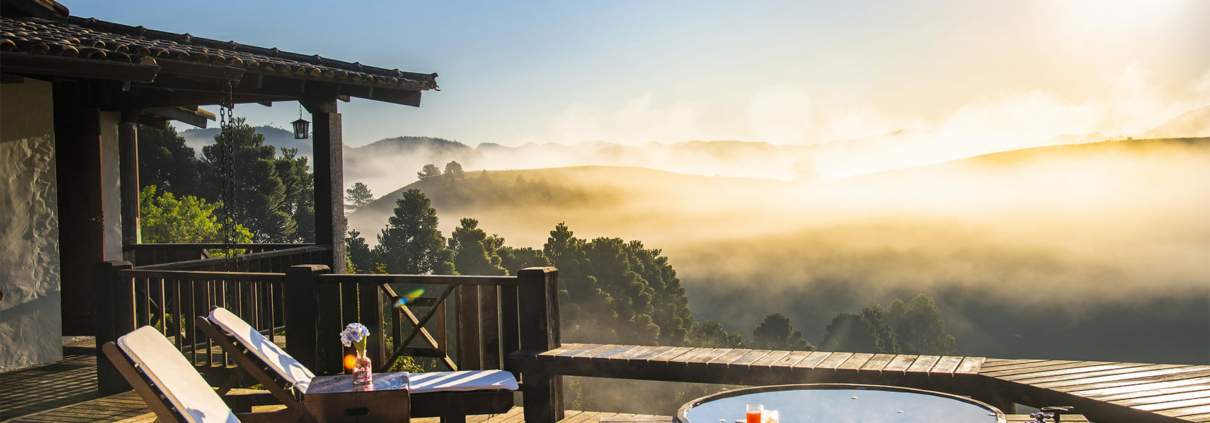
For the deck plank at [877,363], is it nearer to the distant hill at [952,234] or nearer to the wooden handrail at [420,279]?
the wooden handrail at [420,279]

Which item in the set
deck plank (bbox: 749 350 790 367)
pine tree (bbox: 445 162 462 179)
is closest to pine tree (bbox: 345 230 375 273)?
pine tree (bbox: 445 162 462 179)

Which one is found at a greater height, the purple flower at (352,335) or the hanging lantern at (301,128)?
the hanging lantern at (301,128)

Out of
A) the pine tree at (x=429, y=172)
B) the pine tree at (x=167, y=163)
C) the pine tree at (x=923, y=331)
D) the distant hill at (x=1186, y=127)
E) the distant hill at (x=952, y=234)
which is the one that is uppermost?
the distant hill at (x=1186, y=127)

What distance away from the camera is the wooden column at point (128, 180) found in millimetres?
8883

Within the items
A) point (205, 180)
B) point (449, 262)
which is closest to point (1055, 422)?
point (205, 180)

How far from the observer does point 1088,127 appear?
91.6 m

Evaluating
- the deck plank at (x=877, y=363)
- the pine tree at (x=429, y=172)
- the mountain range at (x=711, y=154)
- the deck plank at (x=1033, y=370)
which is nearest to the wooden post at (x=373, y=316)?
the deck plank at (x=877, y=363)

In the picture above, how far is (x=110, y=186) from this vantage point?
8250 mm

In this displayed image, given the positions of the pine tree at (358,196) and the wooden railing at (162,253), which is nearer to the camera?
the wooden railing at (162,253)

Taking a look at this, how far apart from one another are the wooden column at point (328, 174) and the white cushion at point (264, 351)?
12.2ft

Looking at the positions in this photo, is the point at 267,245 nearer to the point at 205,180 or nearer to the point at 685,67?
the point at 205,180

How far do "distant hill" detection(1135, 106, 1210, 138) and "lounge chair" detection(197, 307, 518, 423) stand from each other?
9768 cm

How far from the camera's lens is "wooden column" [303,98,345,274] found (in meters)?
7.73

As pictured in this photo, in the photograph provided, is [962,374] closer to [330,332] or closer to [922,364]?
[922,364]
